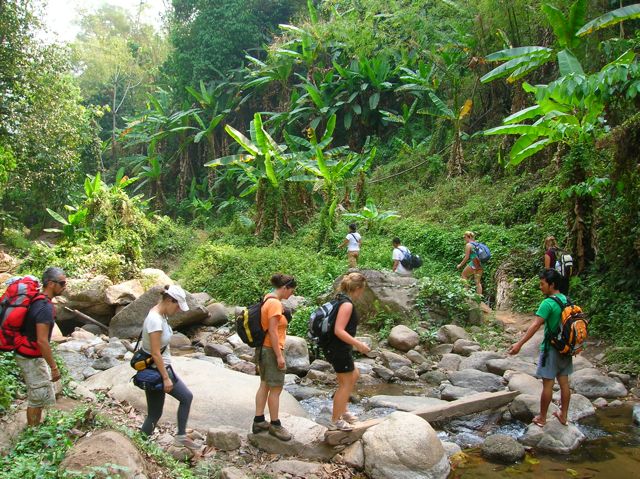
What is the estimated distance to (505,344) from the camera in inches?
365

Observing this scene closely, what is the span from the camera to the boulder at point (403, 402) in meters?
6.59

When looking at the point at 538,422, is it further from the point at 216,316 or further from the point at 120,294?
the point at 120,294

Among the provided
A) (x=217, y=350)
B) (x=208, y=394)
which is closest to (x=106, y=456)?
(x=208, y=394)

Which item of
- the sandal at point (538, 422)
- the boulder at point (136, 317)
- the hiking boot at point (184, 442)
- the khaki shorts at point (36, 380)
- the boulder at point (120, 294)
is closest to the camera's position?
the khaki shorts at point (36, 380)

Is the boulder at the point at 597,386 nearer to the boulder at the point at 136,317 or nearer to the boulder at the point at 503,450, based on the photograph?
the boulder at the point at 503,450

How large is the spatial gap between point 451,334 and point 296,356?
2744 mm

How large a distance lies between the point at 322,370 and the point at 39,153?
45.3 feet

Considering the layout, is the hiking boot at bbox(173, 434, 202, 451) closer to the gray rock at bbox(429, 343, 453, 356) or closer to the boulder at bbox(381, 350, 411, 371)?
the boulder at bbox(381, 350, 411, 371)

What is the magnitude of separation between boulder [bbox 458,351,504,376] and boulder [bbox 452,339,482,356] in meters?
0.38

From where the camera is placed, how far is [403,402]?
6785mm

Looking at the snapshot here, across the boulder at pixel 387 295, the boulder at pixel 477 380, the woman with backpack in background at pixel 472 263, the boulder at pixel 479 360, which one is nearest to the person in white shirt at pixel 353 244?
the boulder at pixel 387 295

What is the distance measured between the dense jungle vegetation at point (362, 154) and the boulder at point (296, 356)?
2.83 metres

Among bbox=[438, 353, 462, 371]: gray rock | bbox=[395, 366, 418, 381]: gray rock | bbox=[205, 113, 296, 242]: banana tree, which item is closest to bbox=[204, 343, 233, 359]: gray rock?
bbox=[395, 366, 418, 381]: gray rock

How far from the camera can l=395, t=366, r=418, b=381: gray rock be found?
8.04m
